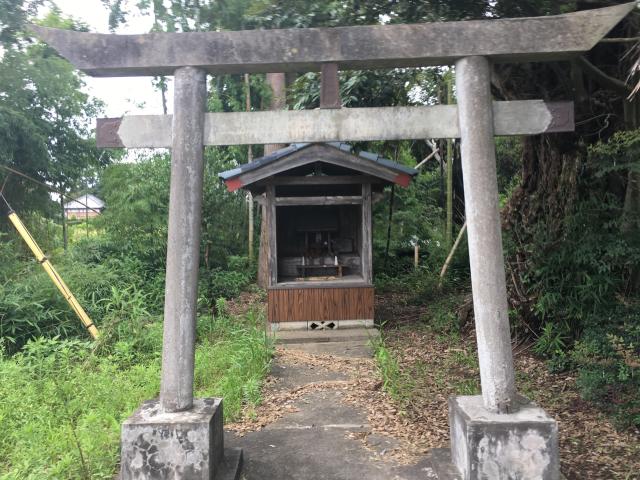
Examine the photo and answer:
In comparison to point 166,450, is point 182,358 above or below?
above

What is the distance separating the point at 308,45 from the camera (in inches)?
140

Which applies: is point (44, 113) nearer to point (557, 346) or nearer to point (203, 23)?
point (203, 23)

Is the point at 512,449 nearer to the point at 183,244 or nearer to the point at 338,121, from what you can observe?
the point at 338,121

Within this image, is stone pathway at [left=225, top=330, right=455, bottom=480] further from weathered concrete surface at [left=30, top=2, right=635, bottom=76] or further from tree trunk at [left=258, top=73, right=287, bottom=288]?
tree trunk at [left=258, top=73, right=287, bottom=288]

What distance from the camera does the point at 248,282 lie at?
42.1 feet

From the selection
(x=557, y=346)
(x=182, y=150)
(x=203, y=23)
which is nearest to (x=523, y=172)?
(x=557, y=346)

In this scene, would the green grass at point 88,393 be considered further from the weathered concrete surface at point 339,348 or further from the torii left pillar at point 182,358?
the torii left pillar at point 182,358

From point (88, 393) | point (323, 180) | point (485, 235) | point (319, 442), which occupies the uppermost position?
point (323, 180)

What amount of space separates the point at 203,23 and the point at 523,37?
347cm

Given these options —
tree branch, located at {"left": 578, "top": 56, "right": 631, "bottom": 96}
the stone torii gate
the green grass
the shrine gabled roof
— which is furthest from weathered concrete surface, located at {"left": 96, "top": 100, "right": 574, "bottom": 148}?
the shrine gabled roof

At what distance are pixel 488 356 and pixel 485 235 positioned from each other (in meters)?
0.83

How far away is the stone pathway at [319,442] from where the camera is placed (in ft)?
12.7

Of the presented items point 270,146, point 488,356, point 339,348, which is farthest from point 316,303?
point 270,146

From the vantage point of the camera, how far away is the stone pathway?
3.87 m
